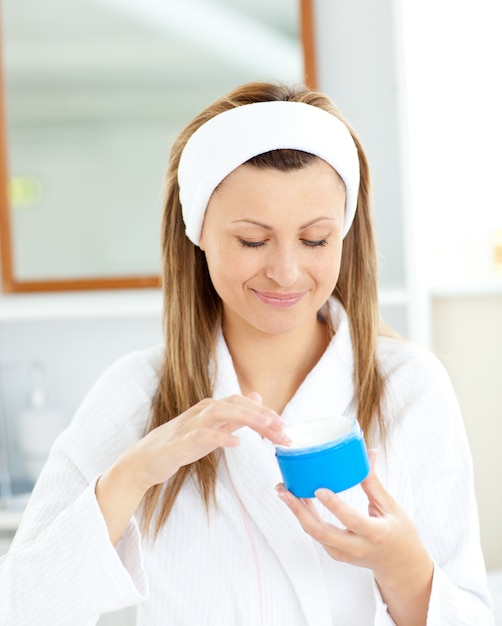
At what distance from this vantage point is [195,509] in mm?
1424

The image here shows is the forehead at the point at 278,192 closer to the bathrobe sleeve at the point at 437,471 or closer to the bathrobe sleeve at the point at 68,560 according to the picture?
the bathrobe sleeve at the point at 437,471

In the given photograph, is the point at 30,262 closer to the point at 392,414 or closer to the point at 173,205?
the point at 173,205

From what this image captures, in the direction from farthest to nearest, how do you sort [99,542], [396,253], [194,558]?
[396,253]
[194,558]
[99,542]

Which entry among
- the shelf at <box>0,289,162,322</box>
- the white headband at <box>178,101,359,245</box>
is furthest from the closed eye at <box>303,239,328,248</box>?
the shelf at <box>0,289,162,322</box>

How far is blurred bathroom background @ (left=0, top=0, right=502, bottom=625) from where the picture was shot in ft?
7.51

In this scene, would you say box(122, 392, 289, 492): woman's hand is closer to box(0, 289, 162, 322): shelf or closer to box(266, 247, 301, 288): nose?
box(266, 247, 301, 288): nose

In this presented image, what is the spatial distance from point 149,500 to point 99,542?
174 millimetres

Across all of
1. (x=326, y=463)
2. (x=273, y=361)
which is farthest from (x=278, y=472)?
(x=326, y=463)

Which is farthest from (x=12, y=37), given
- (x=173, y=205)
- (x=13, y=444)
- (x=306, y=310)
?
(x=306, y=310)

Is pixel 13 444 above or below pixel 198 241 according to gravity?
below

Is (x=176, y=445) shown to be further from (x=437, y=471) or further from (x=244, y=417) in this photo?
(x=437, y=471)

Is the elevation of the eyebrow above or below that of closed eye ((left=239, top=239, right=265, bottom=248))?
above

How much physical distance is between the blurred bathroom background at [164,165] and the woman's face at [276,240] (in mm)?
865

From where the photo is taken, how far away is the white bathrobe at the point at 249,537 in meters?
1.28
